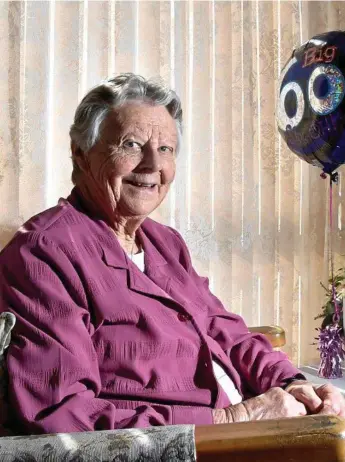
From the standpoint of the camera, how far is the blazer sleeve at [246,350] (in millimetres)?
1636

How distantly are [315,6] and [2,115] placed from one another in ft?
4.81

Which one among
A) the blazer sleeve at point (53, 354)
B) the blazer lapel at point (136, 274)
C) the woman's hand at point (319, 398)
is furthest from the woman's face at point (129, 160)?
the woman's hand at point (319, 398)

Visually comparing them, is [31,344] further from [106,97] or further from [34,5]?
[34,5]

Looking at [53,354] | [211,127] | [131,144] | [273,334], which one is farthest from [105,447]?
[211,127]

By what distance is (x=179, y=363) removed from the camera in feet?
4.66

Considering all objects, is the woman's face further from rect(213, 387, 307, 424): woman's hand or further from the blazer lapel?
rect(213, 387, 307, 424): woman's hand

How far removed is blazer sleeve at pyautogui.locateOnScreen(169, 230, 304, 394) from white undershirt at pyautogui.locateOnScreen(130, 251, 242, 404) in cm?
9

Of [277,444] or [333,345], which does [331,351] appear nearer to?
[333,345]

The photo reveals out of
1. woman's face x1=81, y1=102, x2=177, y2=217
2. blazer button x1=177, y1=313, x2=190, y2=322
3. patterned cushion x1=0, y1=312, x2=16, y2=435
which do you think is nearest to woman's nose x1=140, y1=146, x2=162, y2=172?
woman's face x1=81, y1=102, x2=177, y2=217

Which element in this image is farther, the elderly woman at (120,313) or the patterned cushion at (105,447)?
the elderly woman at (120,313)

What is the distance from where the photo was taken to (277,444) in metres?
1.00

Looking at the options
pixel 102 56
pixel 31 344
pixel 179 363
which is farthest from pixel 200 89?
pixel 31 344

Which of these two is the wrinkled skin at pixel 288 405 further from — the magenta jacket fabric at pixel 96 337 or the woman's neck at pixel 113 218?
the woman's neck at pixel 113 218

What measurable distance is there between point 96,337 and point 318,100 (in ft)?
3.31
